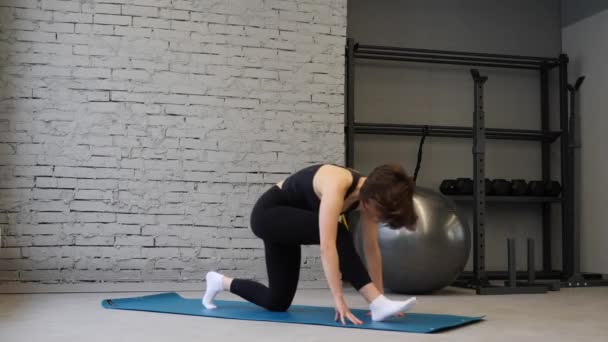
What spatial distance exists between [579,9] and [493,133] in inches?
54.6

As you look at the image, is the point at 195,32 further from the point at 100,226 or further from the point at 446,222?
the point at 446,222

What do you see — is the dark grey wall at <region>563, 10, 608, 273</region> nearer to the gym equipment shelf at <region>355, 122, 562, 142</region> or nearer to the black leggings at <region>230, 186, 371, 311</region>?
the gym equipment shelf at <region>355, 122, 562, 142</region>

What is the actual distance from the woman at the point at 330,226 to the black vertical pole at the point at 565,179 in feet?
10.1

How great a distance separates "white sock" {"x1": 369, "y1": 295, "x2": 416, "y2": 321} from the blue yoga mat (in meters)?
0.04

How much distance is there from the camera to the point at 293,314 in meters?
3.10

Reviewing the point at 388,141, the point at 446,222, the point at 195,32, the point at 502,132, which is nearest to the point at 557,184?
the point at 502,132

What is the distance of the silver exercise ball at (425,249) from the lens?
4.07 m

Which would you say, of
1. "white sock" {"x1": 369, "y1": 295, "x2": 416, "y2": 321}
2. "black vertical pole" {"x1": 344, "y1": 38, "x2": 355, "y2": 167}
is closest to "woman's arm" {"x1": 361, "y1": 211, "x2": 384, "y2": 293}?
"white sock" {"x1": 369, "y1": 295, "x2": 416, "y2": 321}

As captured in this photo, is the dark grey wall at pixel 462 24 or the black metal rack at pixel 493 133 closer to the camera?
the black metal rack at pixel 493 133

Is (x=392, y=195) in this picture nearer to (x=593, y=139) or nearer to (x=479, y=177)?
(x=479, y=177)

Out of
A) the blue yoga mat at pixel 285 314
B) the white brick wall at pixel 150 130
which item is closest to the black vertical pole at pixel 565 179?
the white brick wall at pixel 150 130

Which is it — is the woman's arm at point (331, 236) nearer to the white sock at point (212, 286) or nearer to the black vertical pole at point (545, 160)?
the white sock at point (212, 286)

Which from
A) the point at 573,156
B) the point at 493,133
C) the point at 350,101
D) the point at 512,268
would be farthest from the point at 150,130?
the point at 573,156

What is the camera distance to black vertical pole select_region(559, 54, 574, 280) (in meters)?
5.50
